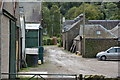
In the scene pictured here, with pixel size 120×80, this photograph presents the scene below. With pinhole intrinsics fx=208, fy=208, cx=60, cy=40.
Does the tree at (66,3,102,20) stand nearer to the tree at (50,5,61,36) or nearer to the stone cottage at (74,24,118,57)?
the tree at (50,5,61,36)

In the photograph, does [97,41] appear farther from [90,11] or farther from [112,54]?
[90,11]

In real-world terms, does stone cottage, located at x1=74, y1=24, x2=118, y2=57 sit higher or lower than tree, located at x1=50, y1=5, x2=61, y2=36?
lower

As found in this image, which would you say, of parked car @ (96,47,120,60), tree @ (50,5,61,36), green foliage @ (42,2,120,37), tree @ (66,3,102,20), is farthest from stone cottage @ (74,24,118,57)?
tree @ (66,3,102,20)

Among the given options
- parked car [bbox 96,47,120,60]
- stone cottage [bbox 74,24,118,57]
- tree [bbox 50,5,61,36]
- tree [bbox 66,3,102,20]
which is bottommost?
parked car [bbox 96,47,120,60]

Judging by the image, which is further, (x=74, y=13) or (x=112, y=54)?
(x=74, y=13)

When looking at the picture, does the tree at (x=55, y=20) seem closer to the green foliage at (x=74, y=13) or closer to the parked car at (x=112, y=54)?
the green foliage at (x=74, y=13)

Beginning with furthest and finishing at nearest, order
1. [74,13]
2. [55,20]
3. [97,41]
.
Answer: [74,13] → [55,20] → [97,41]

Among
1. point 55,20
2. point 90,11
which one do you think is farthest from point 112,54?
point 90,11

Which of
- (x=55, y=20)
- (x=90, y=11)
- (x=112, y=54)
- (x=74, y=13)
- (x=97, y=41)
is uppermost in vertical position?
(x=90, y=11)

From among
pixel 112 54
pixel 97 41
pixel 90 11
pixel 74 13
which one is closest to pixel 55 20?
pixel 74 13

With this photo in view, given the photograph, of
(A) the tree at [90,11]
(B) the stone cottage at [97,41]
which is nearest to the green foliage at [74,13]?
(A) the tree at [90,11]

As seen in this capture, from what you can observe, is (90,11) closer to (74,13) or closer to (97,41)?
(74,13)

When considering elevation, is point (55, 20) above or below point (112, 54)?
above

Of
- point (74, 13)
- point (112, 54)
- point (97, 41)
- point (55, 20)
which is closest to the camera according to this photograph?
point (112, 54)
